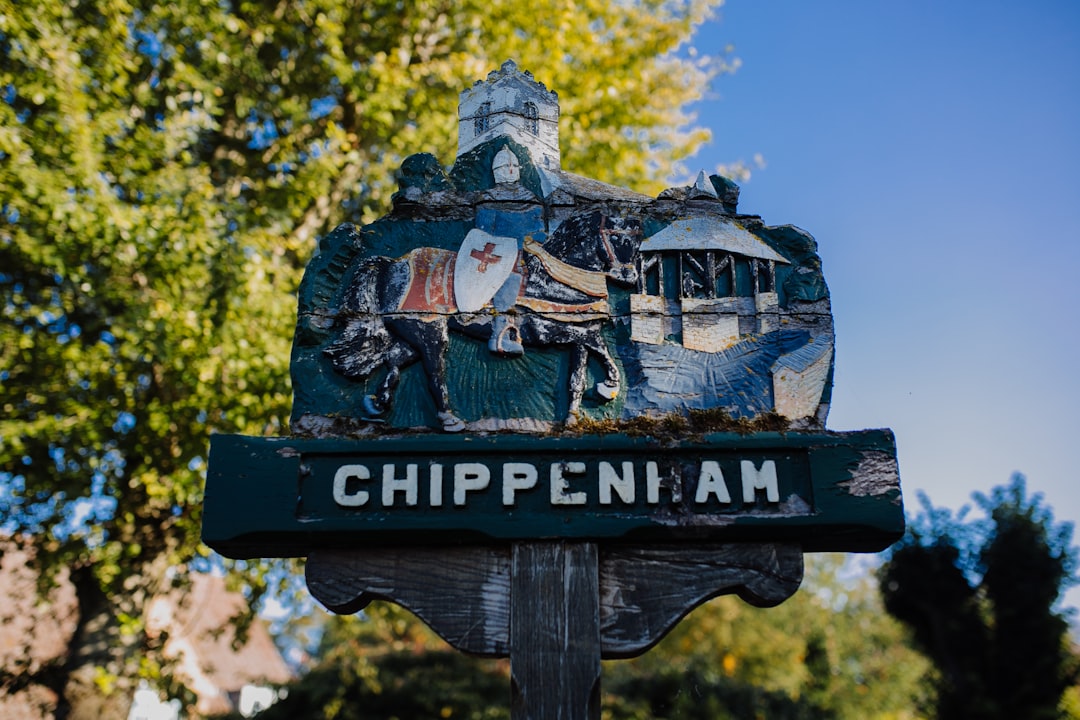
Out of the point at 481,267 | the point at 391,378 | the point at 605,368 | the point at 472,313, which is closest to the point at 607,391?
the point at 605,368

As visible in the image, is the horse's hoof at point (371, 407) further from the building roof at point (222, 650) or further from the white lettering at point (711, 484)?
the building roof at point (222, 650)

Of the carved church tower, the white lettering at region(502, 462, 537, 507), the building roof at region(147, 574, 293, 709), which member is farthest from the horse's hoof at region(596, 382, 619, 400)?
the building roof at region(147, 574, 293, 709)

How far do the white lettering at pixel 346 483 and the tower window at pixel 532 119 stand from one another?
169 cm

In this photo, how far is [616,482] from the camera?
321 cm

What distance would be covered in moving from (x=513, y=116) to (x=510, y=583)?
6.59ft

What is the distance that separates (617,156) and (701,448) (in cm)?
810

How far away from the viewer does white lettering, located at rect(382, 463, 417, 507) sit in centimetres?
320

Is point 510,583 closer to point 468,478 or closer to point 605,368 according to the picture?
point 468,478

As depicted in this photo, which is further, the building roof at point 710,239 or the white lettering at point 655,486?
the building roof at point 710,239

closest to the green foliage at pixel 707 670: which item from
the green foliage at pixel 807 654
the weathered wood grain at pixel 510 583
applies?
the green foliage at pixel 807 654

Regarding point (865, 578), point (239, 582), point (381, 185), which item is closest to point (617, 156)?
point (381, 185)

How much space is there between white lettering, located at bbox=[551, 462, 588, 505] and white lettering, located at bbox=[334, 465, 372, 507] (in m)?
0.66

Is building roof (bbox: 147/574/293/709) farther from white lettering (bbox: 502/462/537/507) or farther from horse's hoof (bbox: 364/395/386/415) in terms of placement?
white lettering (bbox: 502/462/537/507)

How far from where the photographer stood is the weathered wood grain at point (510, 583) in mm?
3107
